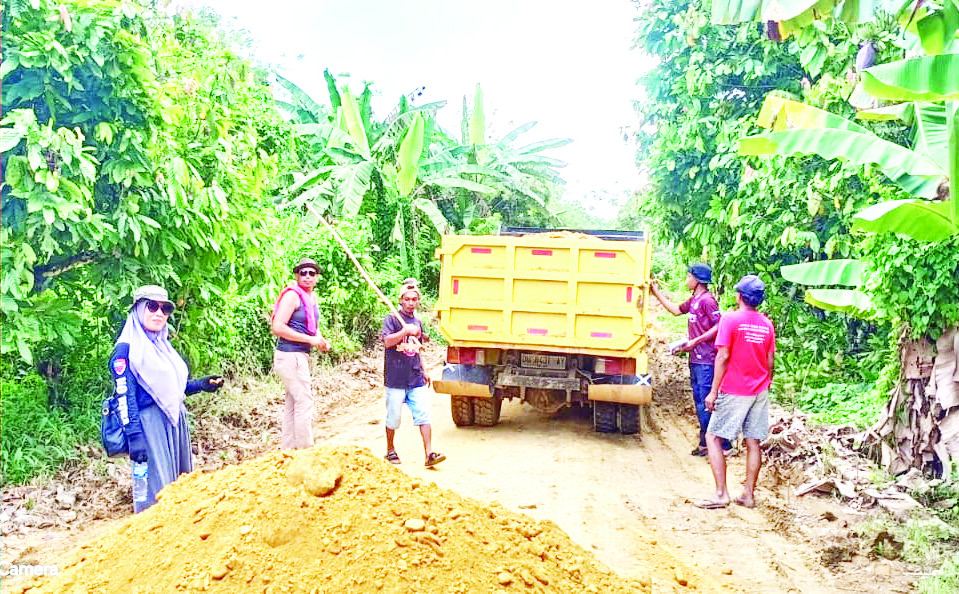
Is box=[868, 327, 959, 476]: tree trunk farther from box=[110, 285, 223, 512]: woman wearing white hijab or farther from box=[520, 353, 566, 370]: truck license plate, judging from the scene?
box=[110, 285, 223, 512]: woman wearing white hijab

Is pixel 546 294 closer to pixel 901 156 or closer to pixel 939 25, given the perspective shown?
pixel 901 156

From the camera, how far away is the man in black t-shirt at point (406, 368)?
6.41 meters

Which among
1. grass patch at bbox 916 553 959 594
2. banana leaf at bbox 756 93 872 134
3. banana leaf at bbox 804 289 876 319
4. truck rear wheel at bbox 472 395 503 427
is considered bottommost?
truck rear wheel at bbox 472 395 503 427

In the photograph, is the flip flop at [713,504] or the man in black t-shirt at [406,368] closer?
the flip flop at [713,504]

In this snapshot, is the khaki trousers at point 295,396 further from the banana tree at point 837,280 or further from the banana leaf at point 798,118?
the banana tree at point 837,280

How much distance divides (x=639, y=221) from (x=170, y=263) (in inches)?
968

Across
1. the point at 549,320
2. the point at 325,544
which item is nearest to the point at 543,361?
the point at 549,320

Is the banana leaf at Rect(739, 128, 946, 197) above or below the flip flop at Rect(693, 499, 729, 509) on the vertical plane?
above

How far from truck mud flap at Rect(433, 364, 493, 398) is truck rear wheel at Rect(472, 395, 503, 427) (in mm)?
275

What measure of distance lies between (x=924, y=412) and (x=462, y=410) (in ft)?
14.1

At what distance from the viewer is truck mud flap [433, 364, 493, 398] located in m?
7.94

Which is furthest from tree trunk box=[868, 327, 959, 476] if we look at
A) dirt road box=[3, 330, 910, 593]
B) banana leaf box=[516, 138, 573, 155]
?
banana leaf box=[516, 138, 573, 155]

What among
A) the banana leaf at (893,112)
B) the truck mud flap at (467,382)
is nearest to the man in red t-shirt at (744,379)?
the banana leaf at (893,112)

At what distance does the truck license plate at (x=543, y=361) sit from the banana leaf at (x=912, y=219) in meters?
3.21
